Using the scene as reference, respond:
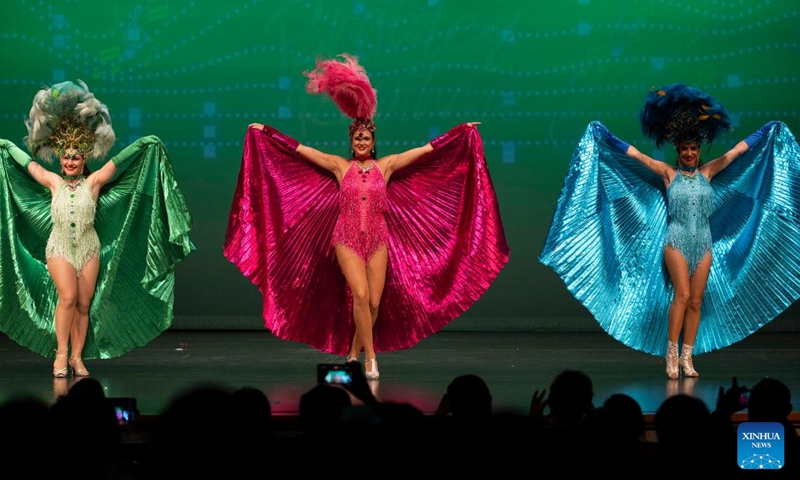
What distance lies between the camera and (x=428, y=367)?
708 centimetres

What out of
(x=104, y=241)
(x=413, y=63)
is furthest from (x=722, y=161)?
(x=104, y=241)

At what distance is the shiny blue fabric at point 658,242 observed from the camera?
6898 mm

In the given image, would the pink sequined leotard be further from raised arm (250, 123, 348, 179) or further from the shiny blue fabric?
the shiny blue fabric

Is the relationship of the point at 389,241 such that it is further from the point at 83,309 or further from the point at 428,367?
the point at 83,309

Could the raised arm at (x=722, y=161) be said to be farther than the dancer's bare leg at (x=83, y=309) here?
Yes

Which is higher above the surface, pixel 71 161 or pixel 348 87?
pixel 348 87

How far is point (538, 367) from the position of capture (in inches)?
277

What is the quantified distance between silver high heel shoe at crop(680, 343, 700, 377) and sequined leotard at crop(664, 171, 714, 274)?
1.43 feet

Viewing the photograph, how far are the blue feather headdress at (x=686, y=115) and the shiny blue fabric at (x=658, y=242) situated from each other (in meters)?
0.33

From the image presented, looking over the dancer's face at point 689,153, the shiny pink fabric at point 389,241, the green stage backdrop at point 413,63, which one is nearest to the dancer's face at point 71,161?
the shiny pink fabric at point 389,241

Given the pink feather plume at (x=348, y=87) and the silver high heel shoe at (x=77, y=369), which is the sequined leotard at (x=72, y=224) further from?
the pink feather plume at (x=348, y=87)

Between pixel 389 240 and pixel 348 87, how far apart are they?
944 mm

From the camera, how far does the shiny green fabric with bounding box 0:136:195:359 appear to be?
22.9 ft

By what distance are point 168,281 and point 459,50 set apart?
3424mm
